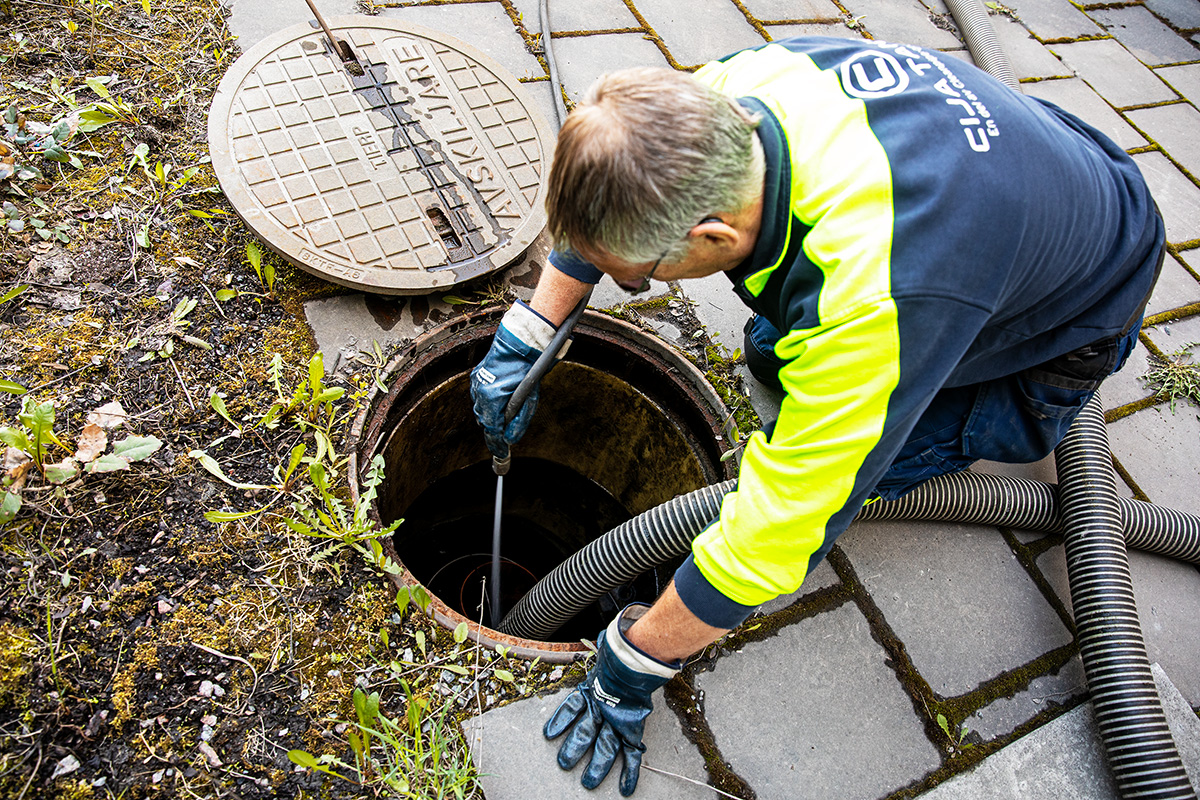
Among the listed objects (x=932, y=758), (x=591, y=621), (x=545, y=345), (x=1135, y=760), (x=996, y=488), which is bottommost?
(x=591, y=621)

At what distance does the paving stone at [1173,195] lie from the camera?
3.43m

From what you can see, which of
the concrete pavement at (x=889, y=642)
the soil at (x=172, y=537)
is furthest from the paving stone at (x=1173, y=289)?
the soil at (x=172, y=537)

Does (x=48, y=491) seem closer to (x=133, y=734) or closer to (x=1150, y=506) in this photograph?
(x=133, y=734)

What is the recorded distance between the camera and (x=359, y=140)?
248cm

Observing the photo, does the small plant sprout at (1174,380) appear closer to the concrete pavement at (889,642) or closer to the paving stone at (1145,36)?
the concrete pavement at (889,642)

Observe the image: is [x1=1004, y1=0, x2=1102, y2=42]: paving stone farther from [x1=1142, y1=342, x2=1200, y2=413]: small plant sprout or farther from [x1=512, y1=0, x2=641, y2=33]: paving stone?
[x1=512, y1=0, x2=641, y2=33]: paving stone

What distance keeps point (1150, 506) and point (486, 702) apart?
7.44 feet

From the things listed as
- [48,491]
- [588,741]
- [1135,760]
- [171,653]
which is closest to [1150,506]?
[1135,760]

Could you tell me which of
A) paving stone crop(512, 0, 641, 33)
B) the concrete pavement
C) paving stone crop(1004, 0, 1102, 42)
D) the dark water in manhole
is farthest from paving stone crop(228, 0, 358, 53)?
paving stone crop(1004, 0, 1102, 42)

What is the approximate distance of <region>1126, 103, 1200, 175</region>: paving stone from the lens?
12.3ft

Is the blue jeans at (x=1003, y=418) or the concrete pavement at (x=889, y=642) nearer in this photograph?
the concrete pavement at (x=889, y=642)

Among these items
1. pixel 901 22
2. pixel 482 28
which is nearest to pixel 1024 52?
pixel 901 22

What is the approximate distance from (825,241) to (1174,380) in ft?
7.96

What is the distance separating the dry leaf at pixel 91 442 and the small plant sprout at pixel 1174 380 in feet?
12.2
